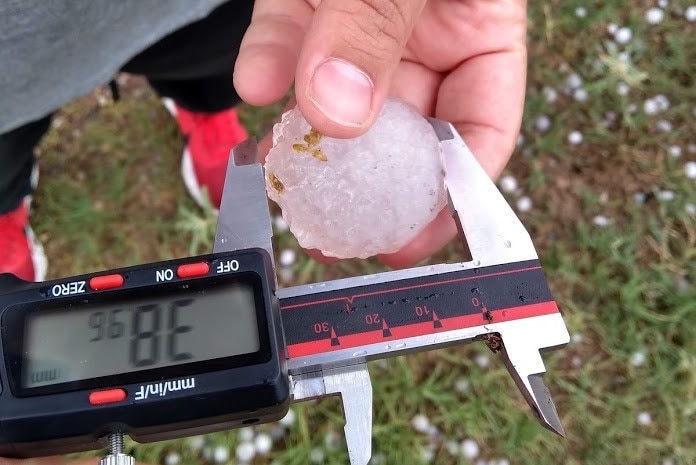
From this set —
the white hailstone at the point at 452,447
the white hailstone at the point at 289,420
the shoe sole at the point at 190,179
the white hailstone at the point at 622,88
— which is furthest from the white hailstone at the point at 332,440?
the white hailstone at the point at 622,88

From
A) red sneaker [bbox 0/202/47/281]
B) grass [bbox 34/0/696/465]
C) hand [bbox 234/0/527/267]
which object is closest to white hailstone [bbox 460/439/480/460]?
grass [bbox 34/0/696/465]

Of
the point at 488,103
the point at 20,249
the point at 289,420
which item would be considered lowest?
the point at 289,420

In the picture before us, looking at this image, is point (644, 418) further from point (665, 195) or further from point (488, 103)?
point (488, 103)

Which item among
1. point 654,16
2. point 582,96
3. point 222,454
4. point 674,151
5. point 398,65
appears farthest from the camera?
point 654,16

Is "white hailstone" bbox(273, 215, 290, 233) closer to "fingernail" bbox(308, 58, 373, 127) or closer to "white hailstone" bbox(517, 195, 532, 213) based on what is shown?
"white hailstone" bbox(517, 195, 532, 213)

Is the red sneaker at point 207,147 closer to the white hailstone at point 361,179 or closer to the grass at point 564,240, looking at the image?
the grass at point 564,240

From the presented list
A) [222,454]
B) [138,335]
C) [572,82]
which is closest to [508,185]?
[572,82]

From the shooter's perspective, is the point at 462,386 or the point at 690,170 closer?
the point at 462,386

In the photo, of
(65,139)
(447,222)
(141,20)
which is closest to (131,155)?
(65,139)
